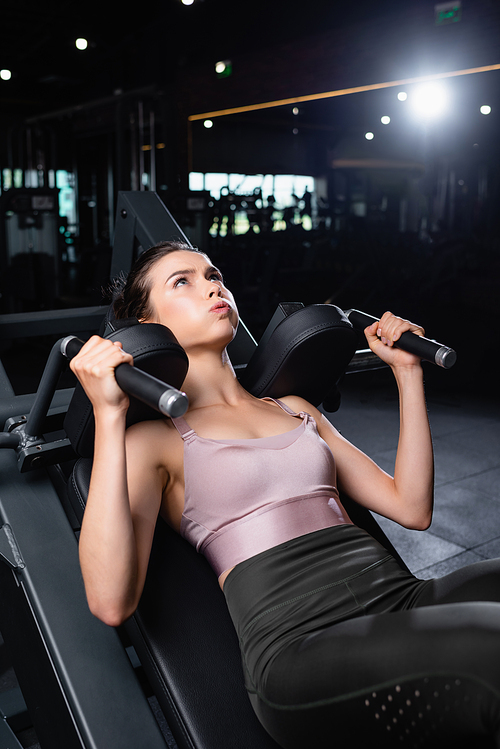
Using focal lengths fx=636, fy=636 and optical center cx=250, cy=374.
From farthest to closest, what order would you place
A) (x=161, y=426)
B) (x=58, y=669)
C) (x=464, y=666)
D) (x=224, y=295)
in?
(x=224, y=295) < (x=161, y=426) < (x=58, y=669) < (x=464, y=666)

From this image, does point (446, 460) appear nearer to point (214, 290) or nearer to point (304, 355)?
point (304, 355)

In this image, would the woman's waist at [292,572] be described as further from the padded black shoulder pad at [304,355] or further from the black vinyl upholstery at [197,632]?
the padded black shoulder pad at [304,355]

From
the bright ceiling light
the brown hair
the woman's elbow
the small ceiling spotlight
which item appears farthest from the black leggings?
the small ceiling spotlight

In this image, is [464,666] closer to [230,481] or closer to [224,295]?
[230,481]

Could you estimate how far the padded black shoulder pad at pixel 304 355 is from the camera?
4.13 feet

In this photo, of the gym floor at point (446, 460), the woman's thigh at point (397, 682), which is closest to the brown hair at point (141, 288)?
the woman's thigh at point (397, 682)

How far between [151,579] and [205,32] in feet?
28.6

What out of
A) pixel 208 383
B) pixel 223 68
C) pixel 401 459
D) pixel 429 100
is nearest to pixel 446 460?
pixel 401 459

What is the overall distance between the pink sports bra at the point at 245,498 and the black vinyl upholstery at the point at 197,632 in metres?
0.05

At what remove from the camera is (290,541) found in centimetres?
104

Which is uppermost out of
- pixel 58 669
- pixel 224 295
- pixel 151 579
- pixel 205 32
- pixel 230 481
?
pixel 205 32

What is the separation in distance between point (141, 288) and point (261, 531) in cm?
56

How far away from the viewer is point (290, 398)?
1359mm

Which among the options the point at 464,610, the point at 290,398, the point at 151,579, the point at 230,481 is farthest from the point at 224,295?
the point at 464,610
